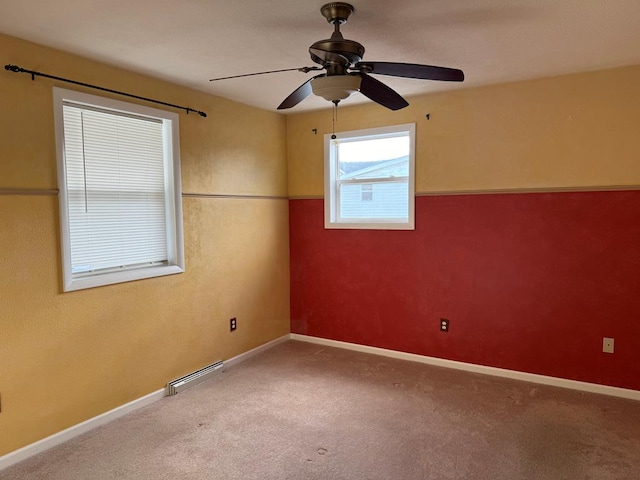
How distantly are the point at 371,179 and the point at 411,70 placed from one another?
6.83 feet

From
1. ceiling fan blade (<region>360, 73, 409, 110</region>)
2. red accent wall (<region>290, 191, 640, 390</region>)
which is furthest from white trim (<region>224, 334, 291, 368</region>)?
ceiling fan blade (<region>360, 73, 409, 110</region>)

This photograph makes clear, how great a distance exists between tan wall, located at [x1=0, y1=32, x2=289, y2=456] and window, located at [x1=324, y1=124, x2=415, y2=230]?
567 millimetres

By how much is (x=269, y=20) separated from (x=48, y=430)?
2701mm

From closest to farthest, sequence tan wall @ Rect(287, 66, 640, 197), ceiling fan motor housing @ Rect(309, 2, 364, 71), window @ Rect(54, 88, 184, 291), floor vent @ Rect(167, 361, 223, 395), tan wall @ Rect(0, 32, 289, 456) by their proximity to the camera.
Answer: ceiling fan motor housing @ Rect(309, 2, 364, 71)
tan wall @ Rect(0, 32, 289, 456)
window @ Rect(54, 88, 184, 291)
tan wall @ Rect(287, 66, 640, 197)
floor vent @ Rect(167, 361, 223, 395)

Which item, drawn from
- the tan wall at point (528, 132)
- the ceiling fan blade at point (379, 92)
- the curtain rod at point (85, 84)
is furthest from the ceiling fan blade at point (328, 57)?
the tan wall at point (528, 132)

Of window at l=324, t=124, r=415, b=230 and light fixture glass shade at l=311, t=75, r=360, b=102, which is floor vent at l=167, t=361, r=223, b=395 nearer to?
window at l=324, t=124, r=415, b=230

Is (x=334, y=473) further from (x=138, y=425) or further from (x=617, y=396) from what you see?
(x=617, y=396)

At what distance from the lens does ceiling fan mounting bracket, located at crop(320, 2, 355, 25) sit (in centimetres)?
203

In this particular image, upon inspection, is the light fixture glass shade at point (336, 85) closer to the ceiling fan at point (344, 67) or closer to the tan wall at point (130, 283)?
the ceiling fan at point (344, 67)

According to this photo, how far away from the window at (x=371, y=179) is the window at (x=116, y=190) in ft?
5.21

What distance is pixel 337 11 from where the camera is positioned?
2061 mm

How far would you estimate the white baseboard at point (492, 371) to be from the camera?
10.8ft

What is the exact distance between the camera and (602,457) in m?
2.51

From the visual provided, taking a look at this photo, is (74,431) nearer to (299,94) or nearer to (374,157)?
(299,94)
